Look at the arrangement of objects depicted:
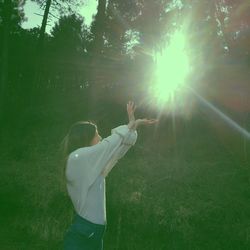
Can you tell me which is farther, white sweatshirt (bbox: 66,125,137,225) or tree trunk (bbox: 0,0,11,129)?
tree trunk (bbox: 0,0,11,129)

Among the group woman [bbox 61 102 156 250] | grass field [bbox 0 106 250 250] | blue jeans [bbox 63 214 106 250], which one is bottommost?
grass field [bbox 0 106 250 250]

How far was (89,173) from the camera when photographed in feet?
11.5

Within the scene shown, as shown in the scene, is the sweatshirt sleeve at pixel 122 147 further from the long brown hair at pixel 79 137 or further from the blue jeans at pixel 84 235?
the blue jeans at pixel 84 235

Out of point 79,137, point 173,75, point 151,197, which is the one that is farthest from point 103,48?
point 79,137

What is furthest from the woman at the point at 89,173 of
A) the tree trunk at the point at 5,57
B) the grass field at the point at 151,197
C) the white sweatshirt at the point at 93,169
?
the tree trunk at the point at 5,57

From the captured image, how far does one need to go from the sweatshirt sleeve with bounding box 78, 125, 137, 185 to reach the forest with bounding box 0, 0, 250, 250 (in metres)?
0.38

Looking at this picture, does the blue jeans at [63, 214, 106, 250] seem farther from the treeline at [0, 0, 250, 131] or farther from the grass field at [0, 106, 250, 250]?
the treeline at [0, 0, 250, 131]

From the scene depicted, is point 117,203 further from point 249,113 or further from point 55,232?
point 249,113

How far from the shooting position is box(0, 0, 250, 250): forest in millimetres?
8258

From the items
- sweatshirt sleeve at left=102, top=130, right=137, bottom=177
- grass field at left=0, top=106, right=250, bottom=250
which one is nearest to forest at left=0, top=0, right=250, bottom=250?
grass field at left=0, top=106, right=250, bottom=250

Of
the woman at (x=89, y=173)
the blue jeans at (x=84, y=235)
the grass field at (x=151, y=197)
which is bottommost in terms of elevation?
the grass field at (x=151, y=197)

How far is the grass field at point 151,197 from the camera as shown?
777 cm

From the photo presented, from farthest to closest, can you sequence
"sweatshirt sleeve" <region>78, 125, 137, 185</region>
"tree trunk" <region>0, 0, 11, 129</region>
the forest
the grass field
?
"tree trunk" <region>0, 0, 11, 129</region>, the forest, the grass field, "sweatshirt sleeve" <region>78, 125, 137, 185</region>

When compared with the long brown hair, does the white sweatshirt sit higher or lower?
lower
